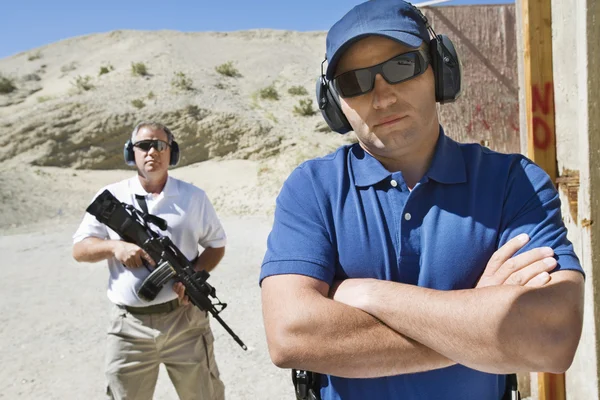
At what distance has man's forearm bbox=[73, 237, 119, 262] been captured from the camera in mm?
3422

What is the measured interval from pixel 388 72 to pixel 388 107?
0.11 m

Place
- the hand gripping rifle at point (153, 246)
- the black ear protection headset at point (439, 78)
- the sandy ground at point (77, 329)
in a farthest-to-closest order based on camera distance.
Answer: the sandy ground at point (77, 329)
the hand gripping rifle at point (153, 246)
the black ear protection headset at point (439, 78)

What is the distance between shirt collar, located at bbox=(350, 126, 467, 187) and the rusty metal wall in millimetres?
2351

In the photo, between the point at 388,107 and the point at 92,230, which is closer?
the point at 388,107

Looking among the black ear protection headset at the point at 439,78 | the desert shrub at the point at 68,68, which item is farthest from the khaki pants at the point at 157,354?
the desert shrub at the point at 68,68

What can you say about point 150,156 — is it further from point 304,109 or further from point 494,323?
point 304,109

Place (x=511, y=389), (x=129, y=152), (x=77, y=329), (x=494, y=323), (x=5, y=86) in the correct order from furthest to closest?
1. (x=5, y=86)
2. (x=77, y=329)
3. (x=129, y=152)
4. (x=511, y=389)
5. (x=494, y=323)

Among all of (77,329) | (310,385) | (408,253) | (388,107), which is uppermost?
(388,107)

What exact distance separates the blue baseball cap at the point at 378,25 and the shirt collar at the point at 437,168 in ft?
1.14

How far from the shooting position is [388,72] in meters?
1.71

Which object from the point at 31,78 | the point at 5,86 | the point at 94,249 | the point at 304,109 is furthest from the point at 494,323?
the point at 31,78

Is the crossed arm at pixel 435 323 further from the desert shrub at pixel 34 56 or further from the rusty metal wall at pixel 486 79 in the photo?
the desert shrub at pixel 34 56

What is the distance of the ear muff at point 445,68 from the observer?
1.84 metres

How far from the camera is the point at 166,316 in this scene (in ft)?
11.2
